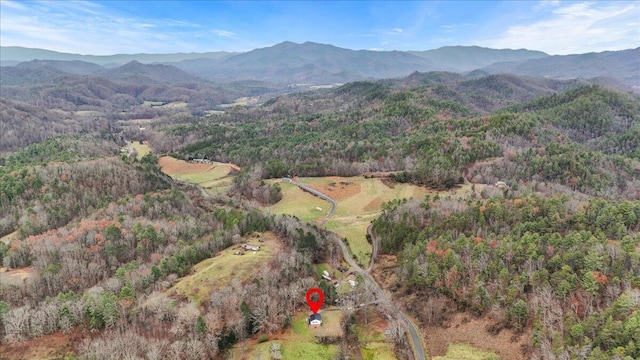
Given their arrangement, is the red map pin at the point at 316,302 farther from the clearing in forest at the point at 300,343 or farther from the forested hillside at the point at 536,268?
the forested hillside at the point at 536,268

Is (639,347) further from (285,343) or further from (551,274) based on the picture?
(285,343)

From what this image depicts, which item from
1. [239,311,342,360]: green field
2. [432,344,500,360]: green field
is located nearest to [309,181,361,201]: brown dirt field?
[239,311,342,360]: green field

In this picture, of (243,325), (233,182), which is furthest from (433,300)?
(233,182)

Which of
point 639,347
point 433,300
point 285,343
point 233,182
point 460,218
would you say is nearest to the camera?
point 639,347

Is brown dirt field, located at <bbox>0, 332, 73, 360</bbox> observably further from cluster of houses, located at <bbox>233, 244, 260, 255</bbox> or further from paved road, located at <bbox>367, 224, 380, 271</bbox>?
paved road, located at <bbox>367, 224, 380, 271</bbox>

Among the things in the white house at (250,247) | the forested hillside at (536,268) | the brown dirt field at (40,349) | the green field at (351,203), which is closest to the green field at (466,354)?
the forested hillside at (536,268)
